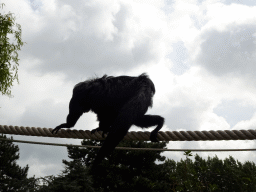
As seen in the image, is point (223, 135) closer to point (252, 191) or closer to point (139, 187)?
point (139, 187)

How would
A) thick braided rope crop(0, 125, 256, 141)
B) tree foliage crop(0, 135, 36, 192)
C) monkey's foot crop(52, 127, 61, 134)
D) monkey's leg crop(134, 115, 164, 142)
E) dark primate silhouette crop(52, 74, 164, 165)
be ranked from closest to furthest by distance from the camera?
thick braided rope crop(0, 125, 256, 141)
dark primate silhouette crop(52, 74, 164, 165)
monkey's leg crop(134, 115, 164, 142)
monkey's foot crop(52, 127, 61, 134)
tree foliage crop(0, 135, 36, 192)

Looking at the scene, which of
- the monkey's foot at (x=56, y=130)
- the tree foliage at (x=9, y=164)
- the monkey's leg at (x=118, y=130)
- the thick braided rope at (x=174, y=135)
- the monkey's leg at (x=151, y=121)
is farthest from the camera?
the tree foliage at (x=9, y=164)

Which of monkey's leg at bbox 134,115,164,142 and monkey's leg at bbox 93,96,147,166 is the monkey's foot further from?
monkey's leg at bbox 134,115,164,142

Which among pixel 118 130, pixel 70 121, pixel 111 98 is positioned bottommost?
pixel 118 130

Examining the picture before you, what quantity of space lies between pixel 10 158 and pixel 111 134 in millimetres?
18748

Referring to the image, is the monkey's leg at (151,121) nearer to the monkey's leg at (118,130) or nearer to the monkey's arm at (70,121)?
the monkey's leg at (118,130)

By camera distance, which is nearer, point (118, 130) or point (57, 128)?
point (118, 130)

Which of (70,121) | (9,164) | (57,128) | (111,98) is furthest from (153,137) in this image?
(9,164)

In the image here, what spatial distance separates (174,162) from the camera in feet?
92.0

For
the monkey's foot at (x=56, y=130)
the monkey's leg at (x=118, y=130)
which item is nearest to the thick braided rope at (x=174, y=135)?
the monkey's foot at (x=56, y=130)

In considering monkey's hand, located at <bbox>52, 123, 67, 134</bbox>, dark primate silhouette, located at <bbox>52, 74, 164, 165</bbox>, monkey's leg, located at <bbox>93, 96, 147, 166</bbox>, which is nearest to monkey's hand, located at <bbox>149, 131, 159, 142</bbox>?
dark primate silhouette, located at <bbox>52, 74, 164, 165</bbox>

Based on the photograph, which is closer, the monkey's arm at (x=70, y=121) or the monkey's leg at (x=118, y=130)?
the monkey's leg at (x=118, y=130)

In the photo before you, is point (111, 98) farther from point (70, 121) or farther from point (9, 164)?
point (9, 164)

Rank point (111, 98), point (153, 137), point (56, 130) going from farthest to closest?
point (56, 130), point (111, 98), point (153, 137)
